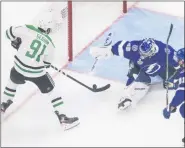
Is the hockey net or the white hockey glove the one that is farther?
the hockey net

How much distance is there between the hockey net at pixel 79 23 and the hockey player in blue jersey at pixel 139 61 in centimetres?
34

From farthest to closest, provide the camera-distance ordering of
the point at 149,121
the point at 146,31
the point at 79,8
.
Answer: the point at 79,8 < the point at 146,31 < the point at 149,121

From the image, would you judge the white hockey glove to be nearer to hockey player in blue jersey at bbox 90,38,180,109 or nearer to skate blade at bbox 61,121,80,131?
hockey player in blue jersey at bbox 90,38,180,109

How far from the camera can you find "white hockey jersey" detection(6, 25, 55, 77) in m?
2.70

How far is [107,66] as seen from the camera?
3.31 m

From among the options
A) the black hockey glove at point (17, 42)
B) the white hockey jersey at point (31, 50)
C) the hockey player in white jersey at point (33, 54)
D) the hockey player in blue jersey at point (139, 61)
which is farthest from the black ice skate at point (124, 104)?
the black hockey glove at point (17, 42)

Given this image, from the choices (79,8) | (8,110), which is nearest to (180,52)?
(8,110)

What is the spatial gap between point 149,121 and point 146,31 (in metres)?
0.80

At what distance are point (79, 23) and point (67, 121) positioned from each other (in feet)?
3.33

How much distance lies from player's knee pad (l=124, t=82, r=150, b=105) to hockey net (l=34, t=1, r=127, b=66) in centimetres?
46

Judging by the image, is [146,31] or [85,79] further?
[146,31]

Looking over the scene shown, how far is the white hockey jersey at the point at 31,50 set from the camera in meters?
2.70

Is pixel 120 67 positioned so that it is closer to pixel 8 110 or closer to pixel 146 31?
pixel 146 31

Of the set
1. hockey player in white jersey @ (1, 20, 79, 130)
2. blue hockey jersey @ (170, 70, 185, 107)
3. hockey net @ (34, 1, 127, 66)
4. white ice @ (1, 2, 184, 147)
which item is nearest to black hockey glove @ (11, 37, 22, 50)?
hockey player in white jersey @ (1, 20, 79, 130)
